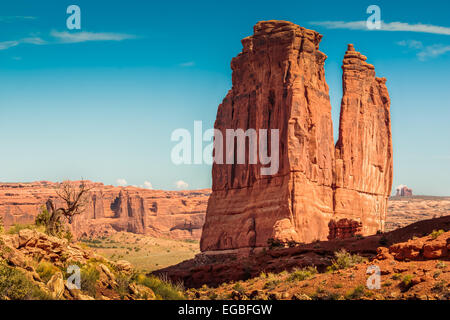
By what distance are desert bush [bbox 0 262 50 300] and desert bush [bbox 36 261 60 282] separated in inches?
79.0

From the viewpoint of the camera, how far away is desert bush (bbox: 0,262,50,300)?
60.0 ft

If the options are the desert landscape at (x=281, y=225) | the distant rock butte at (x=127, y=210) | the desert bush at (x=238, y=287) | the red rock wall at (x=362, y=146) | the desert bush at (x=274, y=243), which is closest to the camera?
the desert landscape at (x=281, y=225)

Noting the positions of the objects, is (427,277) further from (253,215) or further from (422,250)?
(253,215)

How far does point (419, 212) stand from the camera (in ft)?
477

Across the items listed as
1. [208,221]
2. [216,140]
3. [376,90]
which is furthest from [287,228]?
[376,90]

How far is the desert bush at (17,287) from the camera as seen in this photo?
720 inches

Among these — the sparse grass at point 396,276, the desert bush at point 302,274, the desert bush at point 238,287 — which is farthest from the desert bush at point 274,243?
the sparse grass at point 396,276

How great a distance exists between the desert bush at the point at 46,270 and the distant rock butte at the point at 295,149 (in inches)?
1784

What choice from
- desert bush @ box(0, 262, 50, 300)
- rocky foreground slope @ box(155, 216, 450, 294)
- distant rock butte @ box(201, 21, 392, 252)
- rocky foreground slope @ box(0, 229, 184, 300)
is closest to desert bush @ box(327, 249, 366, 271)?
rocky foreground slope @ box(155, 216, 450, 294)

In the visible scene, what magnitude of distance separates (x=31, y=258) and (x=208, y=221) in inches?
2372

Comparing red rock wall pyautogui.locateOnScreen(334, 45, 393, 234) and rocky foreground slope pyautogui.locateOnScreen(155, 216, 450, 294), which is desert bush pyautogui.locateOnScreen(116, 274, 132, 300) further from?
red rock wall pyautogui.locateOnScreen(334, 45, 393, 234)

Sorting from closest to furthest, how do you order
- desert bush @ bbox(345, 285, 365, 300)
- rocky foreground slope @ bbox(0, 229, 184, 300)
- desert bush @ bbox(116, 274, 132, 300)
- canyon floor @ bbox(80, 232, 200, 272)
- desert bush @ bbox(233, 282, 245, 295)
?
1. rocky foreground slope @ bbox(0, 229, 184, 300)
2. desert bush @ bbox(116, 274, 132, 300)
3. desert bush @ bbox(345, 285, 365, 300)
4. desert bush @ bbox(233, 282, 245, 295)
5. canyon floor @ bbox(80, 232, 200, 272)

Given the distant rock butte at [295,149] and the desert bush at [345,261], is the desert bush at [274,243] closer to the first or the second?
the distant rock butte at [295,149]

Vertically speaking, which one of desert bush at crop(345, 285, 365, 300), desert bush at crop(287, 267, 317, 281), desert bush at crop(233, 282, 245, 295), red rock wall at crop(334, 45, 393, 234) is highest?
red rock wall at crop(334, 45, 393, 234)
